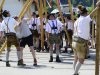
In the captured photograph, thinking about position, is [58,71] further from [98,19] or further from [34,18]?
[34,18]

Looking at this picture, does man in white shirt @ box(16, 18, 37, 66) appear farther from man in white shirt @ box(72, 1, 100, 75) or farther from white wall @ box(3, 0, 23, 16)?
white wall @ box(3, 0, 23, 16)

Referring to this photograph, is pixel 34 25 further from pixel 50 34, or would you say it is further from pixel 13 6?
pixel 13 6

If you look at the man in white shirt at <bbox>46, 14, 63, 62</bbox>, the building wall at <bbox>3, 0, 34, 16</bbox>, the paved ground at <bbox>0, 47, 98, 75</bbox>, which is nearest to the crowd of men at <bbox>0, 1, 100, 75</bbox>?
the man in white shirt at <bbox>46, 14, 63, 62</bbox>

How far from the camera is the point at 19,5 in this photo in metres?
45.4

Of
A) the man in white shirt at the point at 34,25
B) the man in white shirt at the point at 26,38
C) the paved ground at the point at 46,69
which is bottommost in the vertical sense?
the paved ground at the point at 46,69

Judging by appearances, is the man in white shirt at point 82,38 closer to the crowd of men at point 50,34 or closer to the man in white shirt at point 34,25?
the crowd of men at point 50,34

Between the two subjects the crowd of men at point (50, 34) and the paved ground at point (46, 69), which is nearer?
the crowd of men at point (50, 34)

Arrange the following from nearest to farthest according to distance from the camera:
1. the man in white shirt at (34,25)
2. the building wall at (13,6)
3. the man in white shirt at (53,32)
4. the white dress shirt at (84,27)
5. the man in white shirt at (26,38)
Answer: the white dress shirt at (84,27) < the man in white shirt at (26,38) < the man in white shirt at (53,32) < the man in white shirt at (34,25) < the building wall at (13,6)

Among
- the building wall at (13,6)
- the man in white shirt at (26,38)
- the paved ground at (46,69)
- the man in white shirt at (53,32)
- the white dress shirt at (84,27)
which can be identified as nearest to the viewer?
the white dress shirt at (84,27)

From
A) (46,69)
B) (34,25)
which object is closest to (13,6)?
(34,25)

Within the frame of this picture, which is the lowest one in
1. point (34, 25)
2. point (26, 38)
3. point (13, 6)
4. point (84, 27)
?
point (26, 38)

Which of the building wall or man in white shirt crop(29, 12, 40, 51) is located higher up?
the building wall

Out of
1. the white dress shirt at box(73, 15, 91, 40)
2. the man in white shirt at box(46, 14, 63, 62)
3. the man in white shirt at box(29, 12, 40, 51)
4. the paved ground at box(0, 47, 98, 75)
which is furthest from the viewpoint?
the man in white shirt at box(29, 12, 40, 51)

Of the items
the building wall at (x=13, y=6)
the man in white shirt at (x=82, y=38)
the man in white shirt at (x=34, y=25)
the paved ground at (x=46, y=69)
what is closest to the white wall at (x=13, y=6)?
the building wall at (x=13, y=6)
